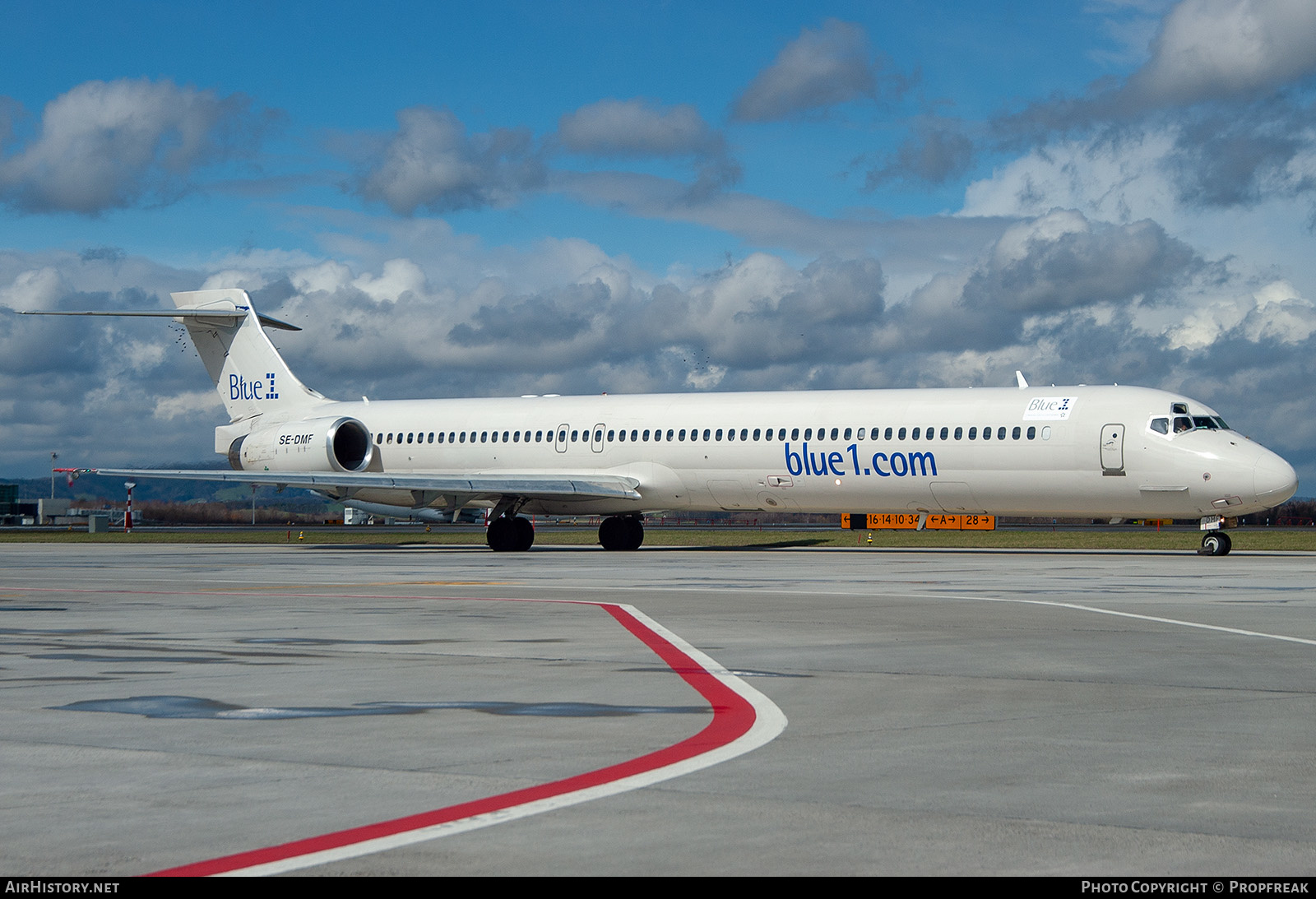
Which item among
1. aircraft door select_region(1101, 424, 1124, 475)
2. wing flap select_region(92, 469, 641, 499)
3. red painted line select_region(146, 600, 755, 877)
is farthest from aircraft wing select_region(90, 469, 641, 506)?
red painted line select_region(146, 600, 755, 877)

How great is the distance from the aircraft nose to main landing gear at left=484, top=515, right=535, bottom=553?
63.0 feet

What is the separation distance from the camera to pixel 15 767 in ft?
22.1

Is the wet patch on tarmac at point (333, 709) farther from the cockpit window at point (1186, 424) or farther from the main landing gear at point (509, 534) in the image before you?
the main landing gear at point (509, 534)

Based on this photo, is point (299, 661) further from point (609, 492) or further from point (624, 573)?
point (609, 492)

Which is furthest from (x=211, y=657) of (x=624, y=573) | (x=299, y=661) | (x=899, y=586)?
(x=624, y=573)

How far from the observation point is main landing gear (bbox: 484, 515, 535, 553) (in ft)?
125

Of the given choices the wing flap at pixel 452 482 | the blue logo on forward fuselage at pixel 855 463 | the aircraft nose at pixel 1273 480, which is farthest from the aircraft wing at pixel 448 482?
the aircraft nose at pixel 1273 480

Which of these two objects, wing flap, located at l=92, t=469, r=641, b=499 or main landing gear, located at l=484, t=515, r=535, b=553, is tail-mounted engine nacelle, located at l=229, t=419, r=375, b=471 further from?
main landing gear, located at l=484, t=515, r=535, b=553

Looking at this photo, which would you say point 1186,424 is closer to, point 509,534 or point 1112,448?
point 1112,448

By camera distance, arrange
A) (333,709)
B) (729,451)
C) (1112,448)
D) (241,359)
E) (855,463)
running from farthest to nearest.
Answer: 1. (241,359)
2. (729,451)
3. (855,463)
4. (1112,448)
5. (333,709)

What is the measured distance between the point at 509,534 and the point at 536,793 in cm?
3244

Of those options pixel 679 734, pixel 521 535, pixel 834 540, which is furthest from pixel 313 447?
pixel 679 734

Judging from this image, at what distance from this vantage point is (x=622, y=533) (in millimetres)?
39062

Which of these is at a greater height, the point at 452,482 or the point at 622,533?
the point at 452,482
